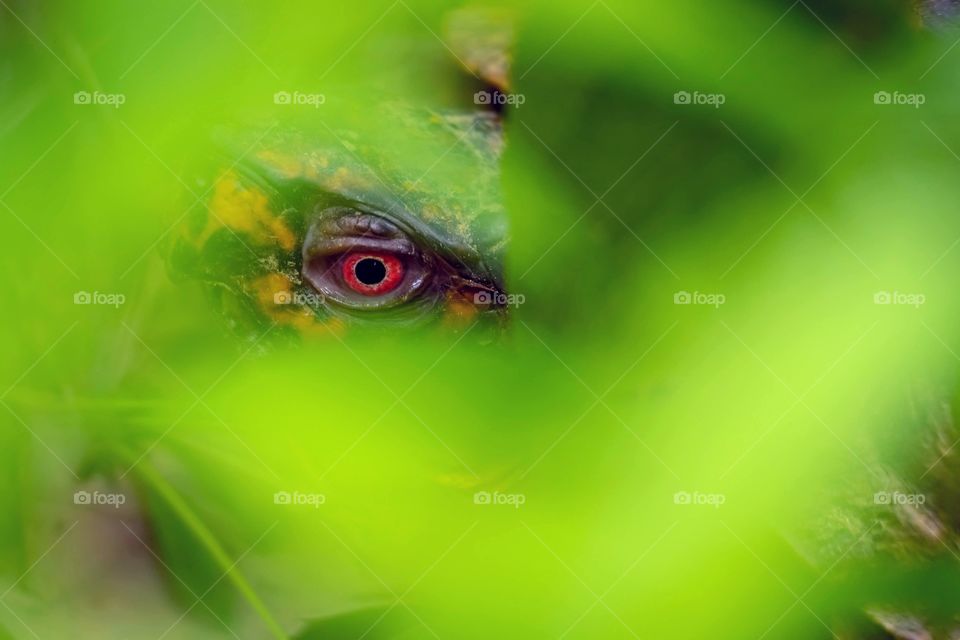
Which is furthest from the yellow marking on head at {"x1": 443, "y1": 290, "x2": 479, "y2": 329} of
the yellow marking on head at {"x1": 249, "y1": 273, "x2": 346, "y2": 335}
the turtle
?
the yellow marking on head at {"x1": 249, "y1": 273, "x2": 346, "y2": 335}

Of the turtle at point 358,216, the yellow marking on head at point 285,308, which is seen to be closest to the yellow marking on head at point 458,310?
the turtle at point 358,216

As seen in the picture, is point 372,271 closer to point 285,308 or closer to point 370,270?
point 370,270

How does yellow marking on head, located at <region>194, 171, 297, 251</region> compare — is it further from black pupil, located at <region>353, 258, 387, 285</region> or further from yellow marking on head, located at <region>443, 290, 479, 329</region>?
yellow marking on head, located at <region>443, 290, 479, 329</region>

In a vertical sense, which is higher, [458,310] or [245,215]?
[245,215]

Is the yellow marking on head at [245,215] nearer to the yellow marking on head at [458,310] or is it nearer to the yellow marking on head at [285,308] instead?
the yellow marking on head at [285,308]

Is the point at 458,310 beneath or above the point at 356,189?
beneath

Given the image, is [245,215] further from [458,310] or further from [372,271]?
[458,310]

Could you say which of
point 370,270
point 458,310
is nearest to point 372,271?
point 370,270

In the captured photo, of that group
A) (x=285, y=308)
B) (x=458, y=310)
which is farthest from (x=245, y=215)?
(x=458, y=310)
